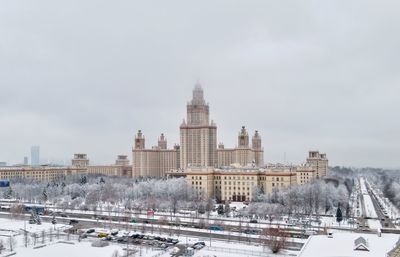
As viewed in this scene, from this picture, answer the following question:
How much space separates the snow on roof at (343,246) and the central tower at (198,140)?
67084 millimetres

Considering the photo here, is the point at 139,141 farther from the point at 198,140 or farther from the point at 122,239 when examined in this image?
the point at 122,239

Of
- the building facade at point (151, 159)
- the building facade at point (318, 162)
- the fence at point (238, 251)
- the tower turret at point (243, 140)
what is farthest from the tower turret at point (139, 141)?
the fence at point (238, 251)

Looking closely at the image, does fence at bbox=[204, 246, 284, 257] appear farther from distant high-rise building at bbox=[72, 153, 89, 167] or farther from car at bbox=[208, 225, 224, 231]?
distant high-rise building at bbox=[72, 153, 89, 167]

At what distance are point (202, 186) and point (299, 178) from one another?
17.4 metres

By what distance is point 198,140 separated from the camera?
4021 inches

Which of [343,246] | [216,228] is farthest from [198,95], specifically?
[343,246]

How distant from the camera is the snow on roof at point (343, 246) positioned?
27938 millimetres

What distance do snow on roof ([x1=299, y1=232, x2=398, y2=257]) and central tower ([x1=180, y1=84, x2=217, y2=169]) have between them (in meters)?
67.1

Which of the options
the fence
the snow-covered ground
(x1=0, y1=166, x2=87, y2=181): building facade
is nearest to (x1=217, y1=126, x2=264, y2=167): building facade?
the snow-covered ground

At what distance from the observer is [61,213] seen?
56.9m

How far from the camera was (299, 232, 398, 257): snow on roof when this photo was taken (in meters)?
27.9

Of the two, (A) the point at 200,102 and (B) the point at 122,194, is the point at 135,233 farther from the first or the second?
(A) the point at 200,102

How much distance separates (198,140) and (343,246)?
240ft

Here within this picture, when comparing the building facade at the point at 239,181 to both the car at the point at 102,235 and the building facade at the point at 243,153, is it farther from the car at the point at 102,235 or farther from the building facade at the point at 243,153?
the building facade at the point at 243,153
